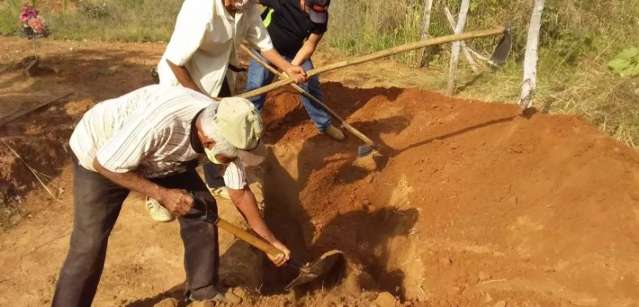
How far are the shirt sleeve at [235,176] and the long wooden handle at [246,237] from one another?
0.65ft

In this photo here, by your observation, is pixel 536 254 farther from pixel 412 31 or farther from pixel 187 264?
pixel 412 31

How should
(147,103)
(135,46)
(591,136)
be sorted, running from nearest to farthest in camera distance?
1. (147,103)
2. (591,136)
3. (135,46)

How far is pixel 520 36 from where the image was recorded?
23.2 feet

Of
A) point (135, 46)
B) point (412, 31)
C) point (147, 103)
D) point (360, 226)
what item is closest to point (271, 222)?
point (360, 226)

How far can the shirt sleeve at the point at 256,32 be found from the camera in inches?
155

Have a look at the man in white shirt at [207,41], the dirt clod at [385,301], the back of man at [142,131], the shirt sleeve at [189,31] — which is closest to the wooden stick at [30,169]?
the man in white shirt at [207,41]

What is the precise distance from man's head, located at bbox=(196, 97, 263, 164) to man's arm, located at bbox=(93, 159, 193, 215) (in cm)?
35

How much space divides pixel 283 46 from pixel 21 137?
7.99ft

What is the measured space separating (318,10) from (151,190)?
2510mm

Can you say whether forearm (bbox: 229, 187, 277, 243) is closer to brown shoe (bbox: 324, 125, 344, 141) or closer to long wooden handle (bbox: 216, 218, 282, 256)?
long wooden handle (bbox: 216, 218, 282, 256)

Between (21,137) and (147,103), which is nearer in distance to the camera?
(147,103)

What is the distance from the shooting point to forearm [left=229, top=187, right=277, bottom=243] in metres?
3.02

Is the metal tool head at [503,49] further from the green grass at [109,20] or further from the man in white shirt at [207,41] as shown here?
the green grass at [109,20]

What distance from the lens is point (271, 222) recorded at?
486cm
